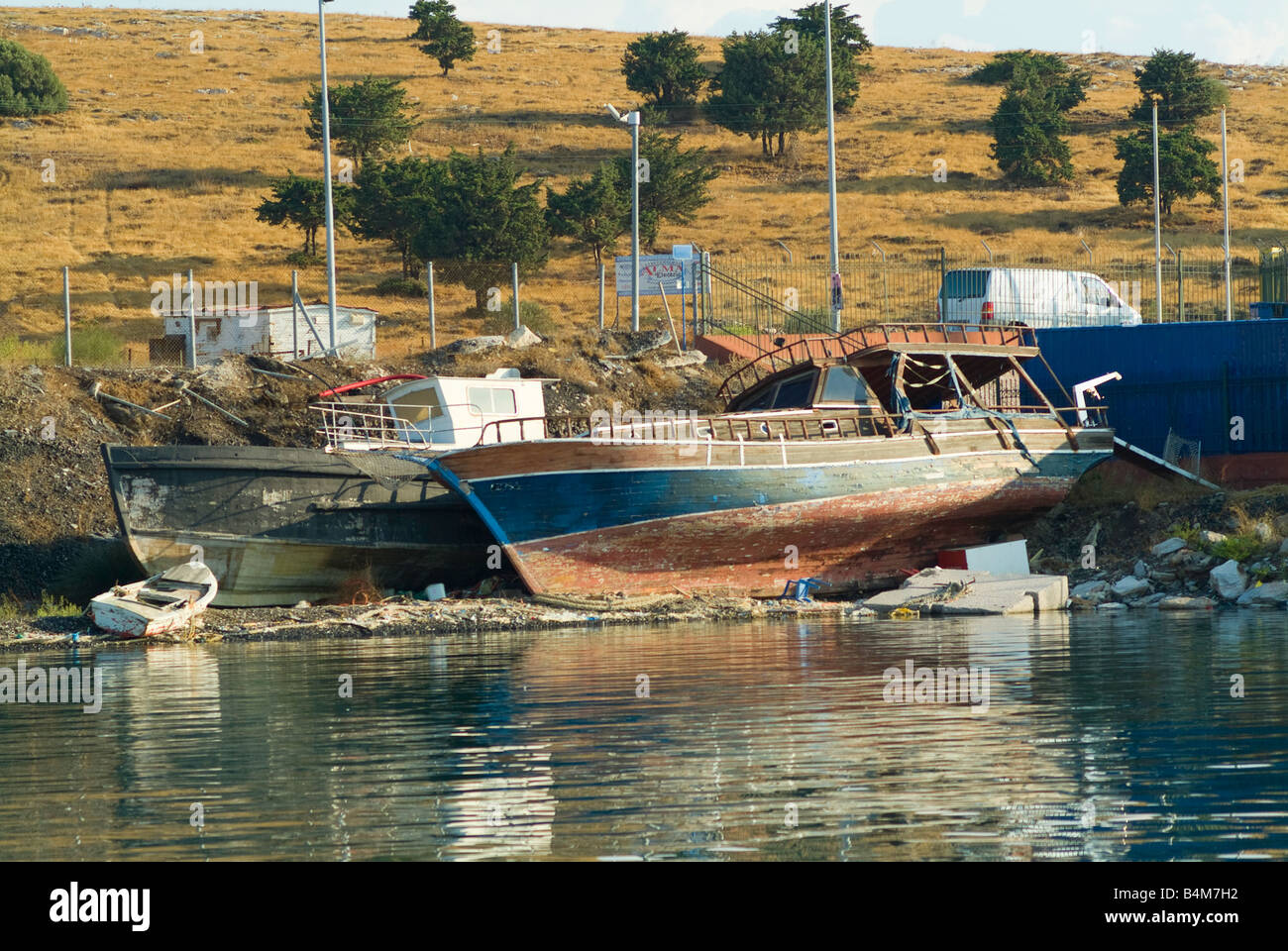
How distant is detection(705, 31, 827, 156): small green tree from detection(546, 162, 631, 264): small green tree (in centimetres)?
2008

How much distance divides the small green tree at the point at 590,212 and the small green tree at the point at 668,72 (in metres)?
24.1

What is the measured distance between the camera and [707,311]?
40.9m

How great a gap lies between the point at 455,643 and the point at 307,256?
4624 centimetres

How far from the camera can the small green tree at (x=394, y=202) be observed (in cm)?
6109

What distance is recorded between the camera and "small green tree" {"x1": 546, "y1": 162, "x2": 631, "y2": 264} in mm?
63250

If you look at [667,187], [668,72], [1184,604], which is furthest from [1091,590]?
[668,72]

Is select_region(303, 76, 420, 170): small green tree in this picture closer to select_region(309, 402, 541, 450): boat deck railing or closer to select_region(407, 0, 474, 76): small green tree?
select_region(407, 0, 474, 76): small green tree

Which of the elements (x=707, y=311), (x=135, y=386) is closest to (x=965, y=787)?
(x=135, y=386)

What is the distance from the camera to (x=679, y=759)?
1041 cm

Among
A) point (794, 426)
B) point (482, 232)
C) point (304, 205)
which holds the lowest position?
point (794, 426)

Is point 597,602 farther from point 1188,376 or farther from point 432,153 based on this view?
point 432,153

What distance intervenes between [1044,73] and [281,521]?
76545 mm

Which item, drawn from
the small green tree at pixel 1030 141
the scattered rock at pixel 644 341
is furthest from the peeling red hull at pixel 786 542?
the small green tree at pixel 1030 141
